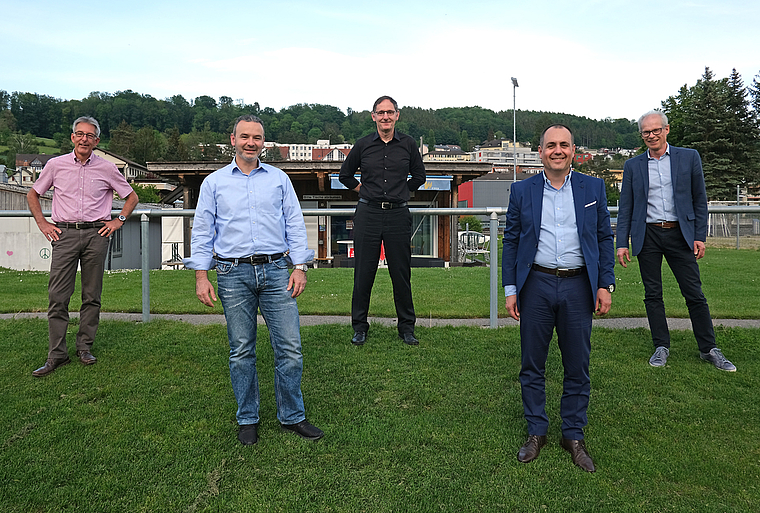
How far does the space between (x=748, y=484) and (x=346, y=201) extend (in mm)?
16753

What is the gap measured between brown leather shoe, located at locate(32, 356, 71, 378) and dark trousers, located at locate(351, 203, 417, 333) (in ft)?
7.74

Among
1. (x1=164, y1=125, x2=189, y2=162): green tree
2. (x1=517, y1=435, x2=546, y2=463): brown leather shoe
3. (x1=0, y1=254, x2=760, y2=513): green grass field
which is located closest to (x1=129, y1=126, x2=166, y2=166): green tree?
(x1=164, y1=125, x2=189, y2=162): green tree

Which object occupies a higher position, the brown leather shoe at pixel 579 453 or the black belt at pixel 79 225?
the black belt at pixel 79 225

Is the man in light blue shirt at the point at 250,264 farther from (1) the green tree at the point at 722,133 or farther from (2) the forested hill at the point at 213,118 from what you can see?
(2) the forested hill at the point at 213,118

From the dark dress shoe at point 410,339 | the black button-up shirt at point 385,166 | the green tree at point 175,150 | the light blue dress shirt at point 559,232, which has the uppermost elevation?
the green tree at point 175,150

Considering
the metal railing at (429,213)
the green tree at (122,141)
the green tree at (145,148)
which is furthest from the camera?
the green tree at (145,148)

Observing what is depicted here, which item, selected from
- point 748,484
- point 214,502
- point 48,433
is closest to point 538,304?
point 748,484

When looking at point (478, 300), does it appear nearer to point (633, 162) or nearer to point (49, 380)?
point (633, 162)

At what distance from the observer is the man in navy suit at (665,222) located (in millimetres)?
4602

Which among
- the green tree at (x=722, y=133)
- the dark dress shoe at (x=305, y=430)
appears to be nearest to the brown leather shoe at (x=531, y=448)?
the dark dress shoe at (x=305, y=430)

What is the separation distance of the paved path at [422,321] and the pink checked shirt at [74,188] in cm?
175

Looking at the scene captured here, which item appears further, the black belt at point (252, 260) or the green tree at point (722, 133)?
the green tree at point (722, 133)

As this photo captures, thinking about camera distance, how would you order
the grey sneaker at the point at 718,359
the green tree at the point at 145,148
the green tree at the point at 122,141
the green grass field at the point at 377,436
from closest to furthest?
the green grass field at the point at 377,436 → the grey sneaker at the point at 718,359 → the green tree at the point at 122,141 → the green tree at the point at 145,148

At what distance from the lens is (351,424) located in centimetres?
348
